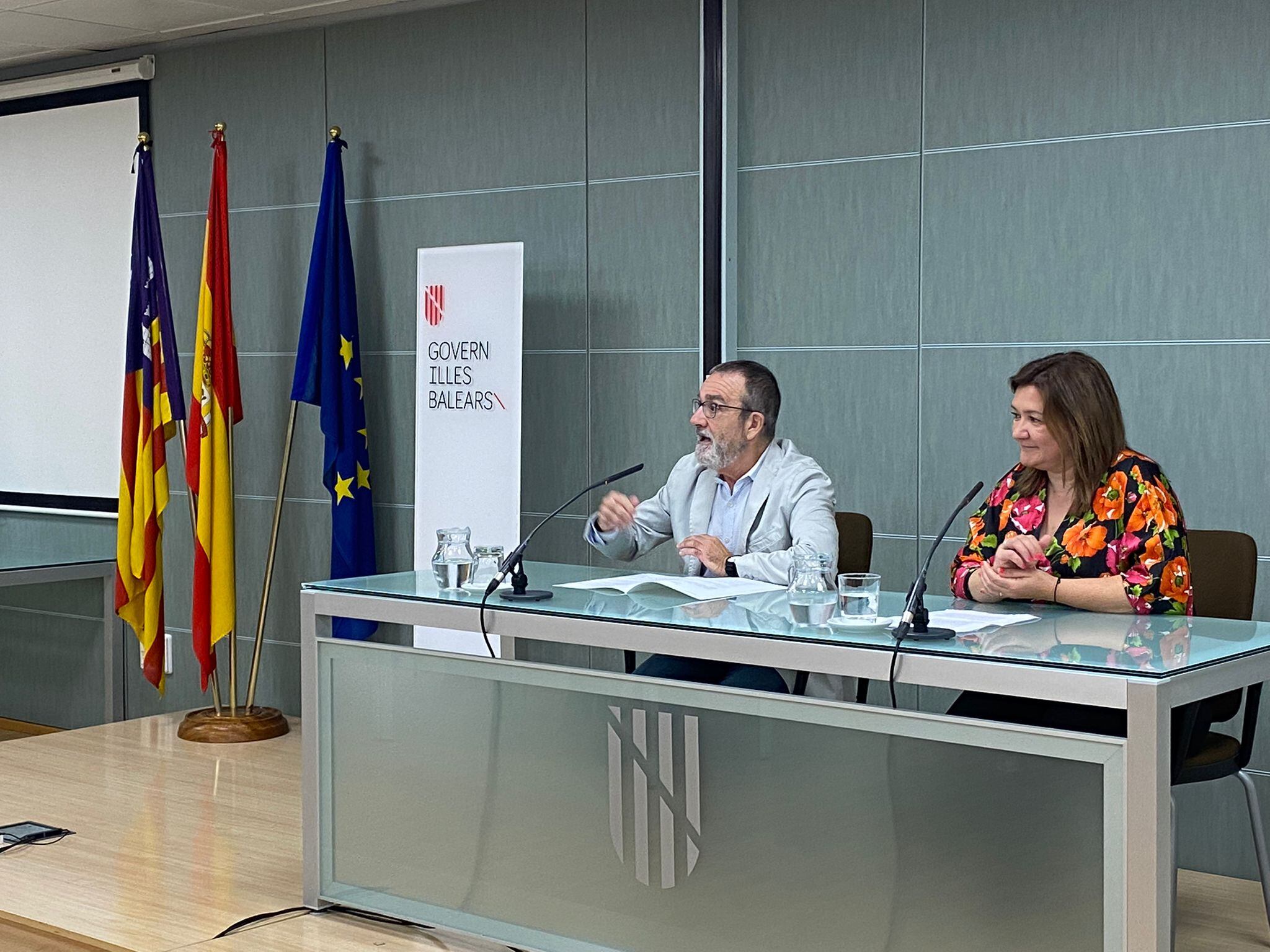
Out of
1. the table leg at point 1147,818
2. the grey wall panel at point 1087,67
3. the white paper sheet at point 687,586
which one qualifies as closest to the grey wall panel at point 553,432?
the grey wall panel at point 1087,67

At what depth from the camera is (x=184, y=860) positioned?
3953 mm

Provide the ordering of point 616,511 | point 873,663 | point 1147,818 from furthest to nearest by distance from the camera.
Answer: point 616,511 → point 873,663 → point 1147,818

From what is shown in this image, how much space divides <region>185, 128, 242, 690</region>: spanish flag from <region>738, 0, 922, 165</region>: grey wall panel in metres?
1.93

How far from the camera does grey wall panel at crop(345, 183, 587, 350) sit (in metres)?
5.06

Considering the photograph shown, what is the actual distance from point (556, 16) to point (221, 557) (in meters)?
2.18

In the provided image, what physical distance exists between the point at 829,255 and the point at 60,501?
3.51 m

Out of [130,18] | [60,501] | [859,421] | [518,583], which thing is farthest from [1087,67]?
[60,501]


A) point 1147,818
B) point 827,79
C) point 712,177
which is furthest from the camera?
point 712,177

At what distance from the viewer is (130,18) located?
550 centimetres

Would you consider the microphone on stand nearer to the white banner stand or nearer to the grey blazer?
the grey blazer

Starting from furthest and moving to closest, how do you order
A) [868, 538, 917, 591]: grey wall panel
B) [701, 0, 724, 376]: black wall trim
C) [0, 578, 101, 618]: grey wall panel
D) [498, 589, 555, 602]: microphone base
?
1. [0, 578, 101, 618]: grey wall panel
2. [701, 0, 724, 376]: black wall trim
3. [868, 538, 917, 591]: grey wall panel
4. [498, 589, 555, 602]: microphone base

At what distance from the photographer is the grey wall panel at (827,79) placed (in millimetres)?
4297

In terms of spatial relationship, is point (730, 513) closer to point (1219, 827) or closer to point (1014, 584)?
point (1014, 584)

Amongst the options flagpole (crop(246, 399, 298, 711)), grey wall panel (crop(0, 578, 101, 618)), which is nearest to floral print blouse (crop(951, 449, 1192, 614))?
flagpole (crop(246, 399, 298, 711))
